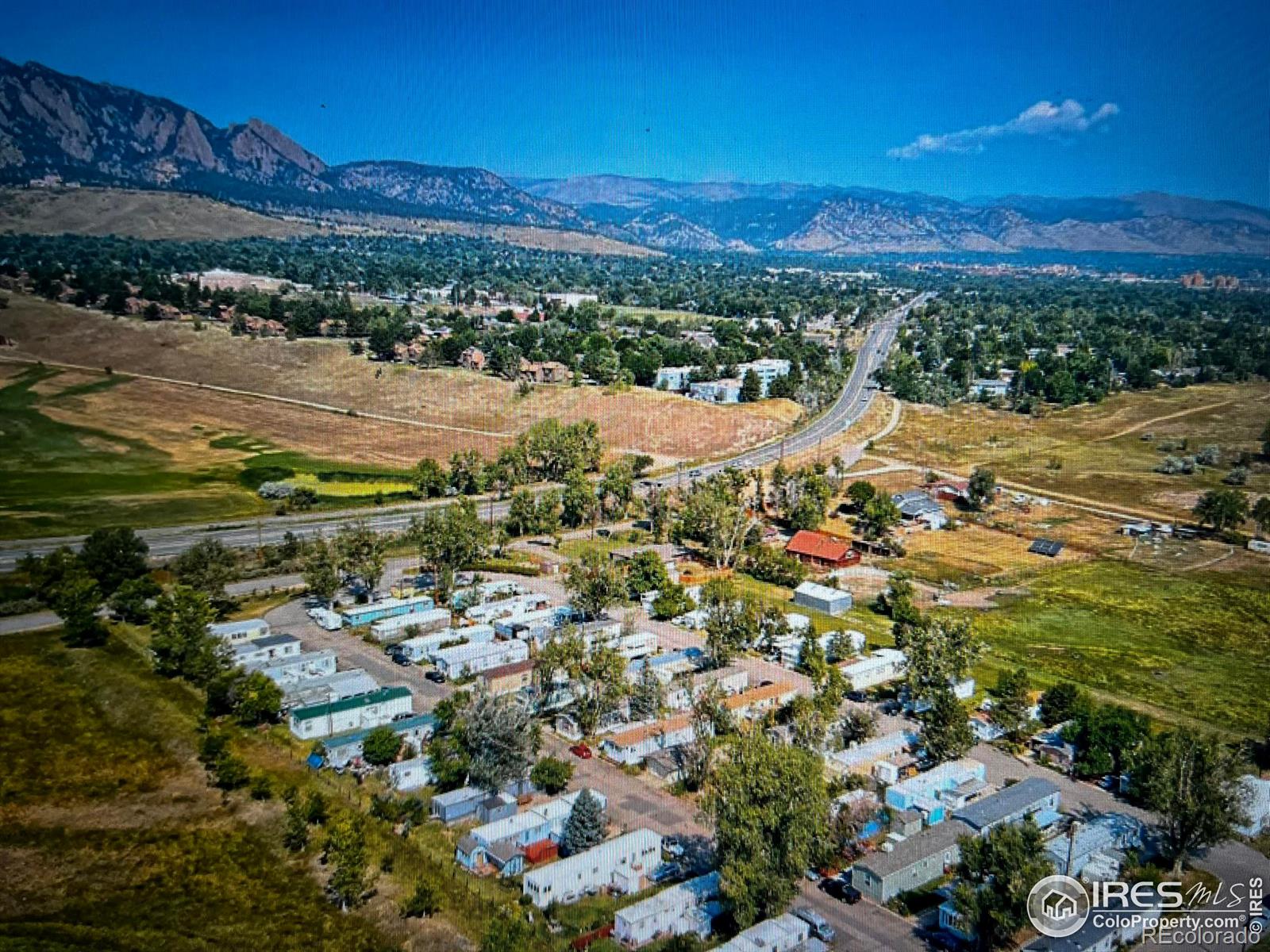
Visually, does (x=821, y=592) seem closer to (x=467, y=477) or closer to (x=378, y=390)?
(x=467, y=477)

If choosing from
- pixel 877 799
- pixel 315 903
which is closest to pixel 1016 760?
pixel 877 799

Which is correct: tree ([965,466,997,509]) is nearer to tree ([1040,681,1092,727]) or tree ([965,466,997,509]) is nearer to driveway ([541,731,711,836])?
tree ([1040,681,1092,727])

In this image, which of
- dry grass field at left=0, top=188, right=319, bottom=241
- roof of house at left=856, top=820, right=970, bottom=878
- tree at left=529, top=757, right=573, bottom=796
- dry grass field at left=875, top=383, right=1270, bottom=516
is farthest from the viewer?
dry grass field at left=0, top=188, right=319, bottom=241

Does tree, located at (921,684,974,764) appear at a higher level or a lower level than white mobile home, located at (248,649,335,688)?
higher

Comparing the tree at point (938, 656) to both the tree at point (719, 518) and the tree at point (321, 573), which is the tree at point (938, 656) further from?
the tree at point (321, 573)

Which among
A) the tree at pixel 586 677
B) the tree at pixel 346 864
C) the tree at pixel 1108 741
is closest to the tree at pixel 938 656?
the tree at pixel 1108 741

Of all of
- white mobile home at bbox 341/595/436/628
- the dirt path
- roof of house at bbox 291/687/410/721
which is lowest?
white mobile home at bbox 341/595/436/628

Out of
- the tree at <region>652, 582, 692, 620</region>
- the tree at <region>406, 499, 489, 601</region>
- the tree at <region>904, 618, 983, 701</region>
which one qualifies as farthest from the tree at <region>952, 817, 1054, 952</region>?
the tree at <region>406, 499, 489, 601</region>
